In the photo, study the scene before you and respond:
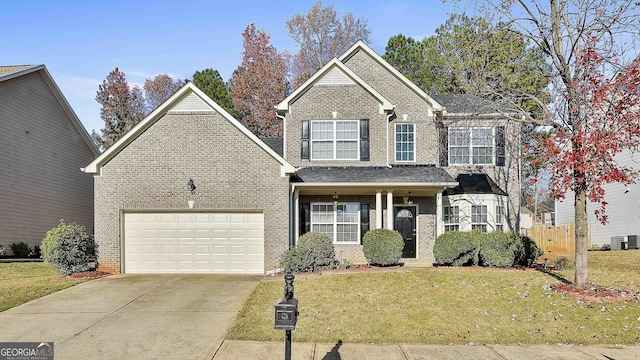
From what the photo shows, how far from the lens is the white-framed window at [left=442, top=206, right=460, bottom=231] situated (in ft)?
62.3

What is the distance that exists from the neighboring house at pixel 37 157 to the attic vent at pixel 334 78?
13.1 m

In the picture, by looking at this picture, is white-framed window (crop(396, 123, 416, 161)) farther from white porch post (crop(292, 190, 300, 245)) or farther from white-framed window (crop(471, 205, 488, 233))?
white porch post (crop(292, 190, 300, 245))

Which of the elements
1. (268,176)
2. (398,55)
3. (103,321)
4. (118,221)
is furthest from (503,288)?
(398,55)

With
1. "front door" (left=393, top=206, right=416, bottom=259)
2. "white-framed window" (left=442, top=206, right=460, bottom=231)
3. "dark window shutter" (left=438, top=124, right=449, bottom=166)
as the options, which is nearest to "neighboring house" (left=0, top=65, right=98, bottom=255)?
"front door" (left=393, top=206, right=416, bottom=259)

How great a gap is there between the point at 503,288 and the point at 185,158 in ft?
33.8

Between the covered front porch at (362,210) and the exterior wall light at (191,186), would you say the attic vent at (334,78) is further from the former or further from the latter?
the exterior wall light at (191,186)

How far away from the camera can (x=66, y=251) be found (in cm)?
1501

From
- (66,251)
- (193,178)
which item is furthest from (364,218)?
(66,251)

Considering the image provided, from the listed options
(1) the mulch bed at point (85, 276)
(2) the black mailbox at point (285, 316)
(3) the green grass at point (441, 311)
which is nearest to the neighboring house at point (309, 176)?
(1) the mulch bed at point (85, 276)

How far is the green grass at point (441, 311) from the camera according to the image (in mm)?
9016

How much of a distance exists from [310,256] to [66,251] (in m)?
7.41

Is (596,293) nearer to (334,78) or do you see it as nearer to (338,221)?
(338,221)

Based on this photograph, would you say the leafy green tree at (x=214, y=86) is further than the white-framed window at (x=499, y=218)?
Yes

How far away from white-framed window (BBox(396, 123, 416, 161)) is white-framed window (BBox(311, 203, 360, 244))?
2673 mm
